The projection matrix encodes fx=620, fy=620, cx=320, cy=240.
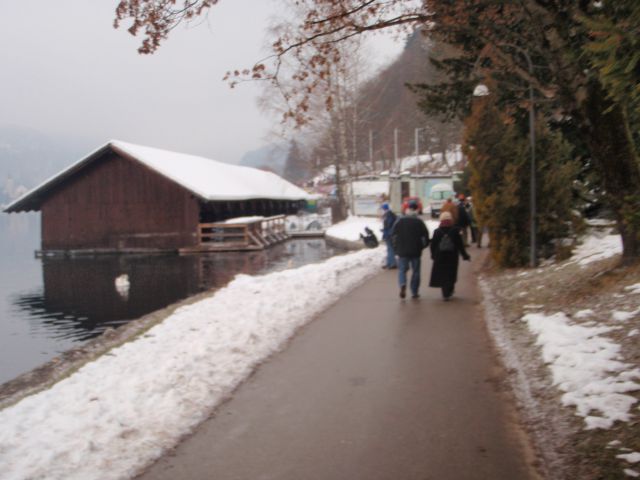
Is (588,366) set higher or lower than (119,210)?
lower

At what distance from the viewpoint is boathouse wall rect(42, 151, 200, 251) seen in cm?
3628

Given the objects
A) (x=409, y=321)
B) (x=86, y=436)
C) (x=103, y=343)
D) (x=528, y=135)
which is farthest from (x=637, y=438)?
(x=528, y=135)

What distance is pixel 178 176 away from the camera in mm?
35250

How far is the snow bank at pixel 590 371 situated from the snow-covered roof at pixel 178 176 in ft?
94.2

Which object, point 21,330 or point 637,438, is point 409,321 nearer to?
point 637,438

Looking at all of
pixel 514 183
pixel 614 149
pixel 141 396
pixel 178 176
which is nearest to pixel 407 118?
pixel 178 176

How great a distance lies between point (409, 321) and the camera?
9.11 meters

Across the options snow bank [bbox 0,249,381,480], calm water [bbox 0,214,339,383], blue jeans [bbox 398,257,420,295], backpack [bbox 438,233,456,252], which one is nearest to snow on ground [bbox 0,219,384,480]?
snow bank [bbox 0,249,381,480]

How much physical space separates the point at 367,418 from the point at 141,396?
2.12 meters

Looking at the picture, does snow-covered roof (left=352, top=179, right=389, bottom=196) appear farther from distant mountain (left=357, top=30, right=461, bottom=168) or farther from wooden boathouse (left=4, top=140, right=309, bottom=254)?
wooden boathouse (left=4, top=140, right=309, bottom=254)

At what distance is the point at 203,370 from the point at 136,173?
32.1 meters

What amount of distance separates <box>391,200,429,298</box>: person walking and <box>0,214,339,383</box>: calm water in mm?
7186

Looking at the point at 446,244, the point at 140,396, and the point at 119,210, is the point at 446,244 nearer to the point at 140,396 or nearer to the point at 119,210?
the point at 140,396

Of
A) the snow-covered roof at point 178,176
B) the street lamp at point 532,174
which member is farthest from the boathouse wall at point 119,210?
the street lamp at point 532,174
